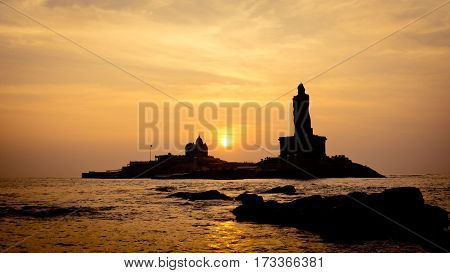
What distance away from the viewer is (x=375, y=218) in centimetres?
2388

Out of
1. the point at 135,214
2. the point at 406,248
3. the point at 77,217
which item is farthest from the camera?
the point at 135,214

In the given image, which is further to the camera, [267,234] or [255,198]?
[255,198]

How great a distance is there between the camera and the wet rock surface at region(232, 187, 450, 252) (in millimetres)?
22141

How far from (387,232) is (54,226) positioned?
75.8 ft

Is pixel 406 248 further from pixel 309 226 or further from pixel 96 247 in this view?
pixel 96 247

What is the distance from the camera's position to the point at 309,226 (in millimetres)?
26141

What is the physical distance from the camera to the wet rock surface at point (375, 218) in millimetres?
22141

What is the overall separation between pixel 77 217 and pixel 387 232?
2555 centimetres
